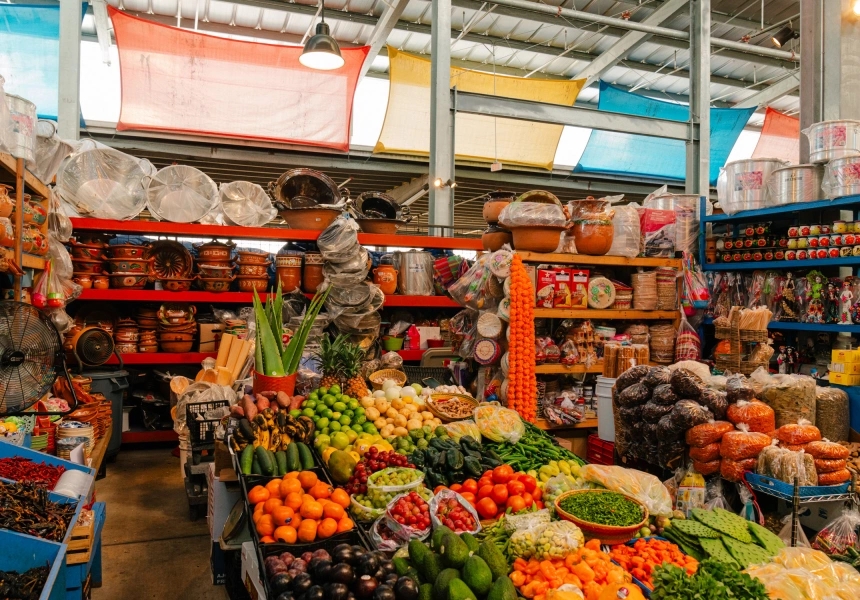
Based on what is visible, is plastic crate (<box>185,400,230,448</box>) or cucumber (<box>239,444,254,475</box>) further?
plastic crate (<box>185,400,230,448</box>)

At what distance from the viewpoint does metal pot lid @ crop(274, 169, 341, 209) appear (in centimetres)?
678

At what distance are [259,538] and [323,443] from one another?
967mm

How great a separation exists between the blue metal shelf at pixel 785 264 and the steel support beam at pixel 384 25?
18.2 ft

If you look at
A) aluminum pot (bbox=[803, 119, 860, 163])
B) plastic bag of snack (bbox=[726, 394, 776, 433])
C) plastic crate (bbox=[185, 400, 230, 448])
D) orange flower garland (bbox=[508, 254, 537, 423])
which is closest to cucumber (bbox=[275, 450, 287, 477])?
plastic crate (bbox=[185, 400, 230, 448])

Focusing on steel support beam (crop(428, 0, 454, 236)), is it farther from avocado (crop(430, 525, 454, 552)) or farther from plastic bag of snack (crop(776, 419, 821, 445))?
avocado (crop(430, 525, 454, 552))

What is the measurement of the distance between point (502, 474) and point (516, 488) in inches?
5.1

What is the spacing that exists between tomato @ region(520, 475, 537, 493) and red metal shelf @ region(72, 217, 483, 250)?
423cm

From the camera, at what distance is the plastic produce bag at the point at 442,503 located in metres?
2.46

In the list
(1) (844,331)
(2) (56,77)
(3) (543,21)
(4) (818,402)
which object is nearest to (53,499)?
(4) (818,402)

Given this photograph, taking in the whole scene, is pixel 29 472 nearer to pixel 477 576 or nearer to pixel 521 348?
pixel 477 576

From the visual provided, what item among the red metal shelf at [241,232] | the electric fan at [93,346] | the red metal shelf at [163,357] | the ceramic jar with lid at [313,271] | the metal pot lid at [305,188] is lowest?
the red metal shelf at [163,357]

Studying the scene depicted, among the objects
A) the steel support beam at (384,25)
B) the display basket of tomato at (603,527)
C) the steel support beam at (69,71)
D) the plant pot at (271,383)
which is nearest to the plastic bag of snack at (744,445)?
the display basket of tomato at (603,527)

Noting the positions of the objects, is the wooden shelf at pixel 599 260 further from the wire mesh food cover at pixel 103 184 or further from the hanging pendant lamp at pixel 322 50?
the wire mesh food cover at pixel 103 184

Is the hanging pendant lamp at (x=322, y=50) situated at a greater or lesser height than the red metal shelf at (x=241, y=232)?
greater
